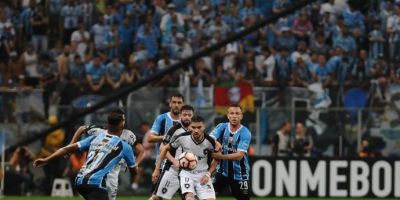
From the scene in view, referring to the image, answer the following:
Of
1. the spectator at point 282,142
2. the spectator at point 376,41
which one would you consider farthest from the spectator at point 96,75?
the spectator at point 376,41

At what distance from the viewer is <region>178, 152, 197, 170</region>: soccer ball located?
16.6m

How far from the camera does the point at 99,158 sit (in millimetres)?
14430

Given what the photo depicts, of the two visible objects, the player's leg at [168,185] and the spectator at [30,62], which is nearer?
the player's leg at [168,185]

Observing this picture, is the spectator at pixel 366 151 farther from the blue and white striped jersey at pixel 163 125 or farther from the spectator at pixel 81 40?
the blue and white striped jersey at pixel 163 125

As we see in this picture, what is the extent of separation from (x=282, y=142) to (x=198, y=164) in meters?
9.21

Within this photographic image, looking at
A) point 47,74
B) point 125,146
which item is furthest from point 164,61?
point 125,146

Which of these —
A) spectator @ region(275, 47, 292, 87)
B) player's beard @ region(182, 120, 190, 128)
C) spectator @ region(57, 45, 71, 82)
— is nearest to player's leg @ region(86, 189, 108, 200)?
player's beard @ region(182, 120, 190, 128)

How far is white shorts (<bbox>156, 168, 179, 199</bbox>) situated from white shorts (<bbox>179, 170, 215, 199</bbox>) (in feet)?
1.86

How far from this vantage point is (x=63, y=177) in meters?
25.9

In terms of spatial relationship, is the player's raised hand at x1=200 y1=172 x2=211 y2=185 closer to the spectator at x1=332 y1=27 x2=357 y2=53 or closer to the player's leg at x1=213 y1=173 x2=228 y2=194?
the player's leg at x1=213 y1=173 x2=228 y2=194

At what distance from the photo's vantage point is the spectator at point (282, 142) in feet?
83.5

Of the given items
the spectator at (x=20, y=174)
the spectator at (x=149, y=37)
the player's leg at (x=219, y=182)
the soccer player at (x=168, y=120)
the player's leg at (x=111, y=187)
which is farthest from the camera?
the spectator at (x=149, y=37)

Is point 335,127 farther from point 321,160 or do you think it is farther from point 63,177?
point 63,177

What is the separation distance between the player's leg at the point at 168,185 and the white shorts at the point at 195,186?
570mm
